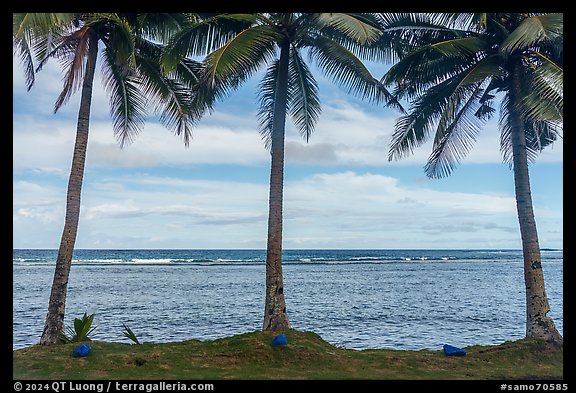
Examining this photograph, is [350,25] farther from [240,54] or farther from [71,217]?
[71,217]

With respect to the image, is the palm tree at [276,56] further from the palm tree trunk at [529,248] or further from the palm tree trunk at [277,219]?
the palm tree trunk at [529,248]

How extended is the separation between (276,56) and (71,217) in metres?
7.12

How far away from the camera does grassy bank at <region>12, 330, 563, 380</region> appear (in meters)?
10.3

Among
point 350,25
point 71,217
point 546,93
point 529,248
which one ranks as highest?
point 350,25

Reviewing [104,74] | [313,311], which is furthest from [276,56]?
[313,311]

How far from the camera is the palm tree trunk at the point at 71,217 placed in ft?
41.8

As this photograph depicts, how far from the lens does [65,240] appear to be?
1313 cm

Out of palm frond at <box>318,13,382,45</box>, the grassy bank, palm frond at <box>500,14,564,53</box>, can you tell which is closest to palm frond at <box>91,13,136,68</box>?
palm frond at <box>318,13,382,45</box>

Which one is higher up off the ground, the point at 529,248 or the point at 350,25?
the point at 350,25

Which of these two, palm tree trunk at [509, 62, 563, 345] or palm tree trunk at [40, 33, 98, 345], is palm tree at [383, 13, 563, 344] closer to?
palm tree trunk at [509, 62, 563, 345]

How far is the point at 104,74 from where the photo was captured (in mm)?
15086

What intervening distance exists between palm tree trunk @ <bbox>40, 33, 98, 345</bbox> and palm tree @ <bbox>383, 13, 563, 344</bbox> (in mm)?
8190

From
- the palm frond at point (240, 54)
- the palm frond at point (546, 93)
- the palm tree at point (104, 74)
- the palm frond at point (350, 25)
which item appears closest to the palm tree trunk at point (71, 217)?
the palm tree at point (104, 74)
